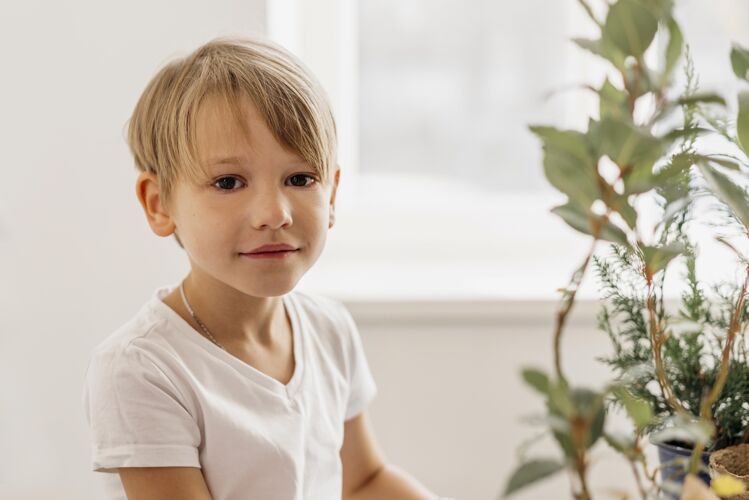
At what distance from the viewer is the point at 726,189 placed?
2.00 feet

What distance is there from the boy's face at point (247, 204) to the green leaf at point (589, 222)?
1.42 ft

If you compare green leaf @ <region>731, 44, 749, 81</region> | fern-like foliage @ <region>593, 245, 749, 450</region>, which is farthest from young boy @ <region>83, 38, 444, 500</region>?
green leaf @ <region>731, 44, 749, 81</region>

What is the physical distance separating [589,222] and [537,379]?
0.10 meters

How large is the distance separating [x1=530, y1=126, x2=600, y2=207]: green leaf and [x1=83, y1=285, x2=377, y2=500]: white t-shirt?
1.92 feet

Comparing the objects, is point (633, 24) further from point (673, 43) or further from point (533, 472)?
point (533, 472)

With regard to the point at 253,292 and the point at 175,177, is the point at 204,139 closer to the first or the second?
the point at 175,177

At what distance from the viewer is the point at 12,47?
5.00ft

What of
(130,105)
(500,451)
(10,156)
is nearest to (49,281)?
(10,156)

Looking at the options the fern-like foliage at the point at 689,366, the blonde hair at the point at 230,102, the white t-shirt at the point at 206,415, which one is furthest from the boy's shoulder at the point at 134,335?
the fern-like foliage at the point at 689,366

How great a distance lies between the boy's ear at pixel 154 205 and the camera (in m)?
1.05

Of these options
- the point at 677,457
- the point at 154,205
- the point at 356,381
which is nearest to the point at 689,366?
the point at 677,457

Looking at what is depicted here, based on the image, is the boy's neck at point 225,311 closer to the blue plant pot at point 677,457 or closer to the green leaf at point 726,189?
the blue plant pot at point 677,457

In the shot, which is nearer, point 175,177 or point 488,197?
point 175,177

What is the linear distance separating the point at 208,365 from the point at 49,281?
67 cm
